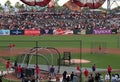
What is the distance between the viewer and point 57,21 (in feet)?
310

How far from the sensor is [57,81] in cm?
2880

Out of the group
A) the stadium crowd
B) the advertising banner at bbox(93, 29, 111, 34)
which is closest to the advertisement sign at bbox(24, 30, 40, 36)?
the stadium crowd

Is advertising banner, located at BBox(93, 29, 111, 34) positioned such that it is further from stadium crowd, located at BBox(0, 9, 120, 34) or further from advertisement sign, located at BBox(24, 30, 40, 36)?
advertisement sign, located at BBox(24, 30, 40, 36)

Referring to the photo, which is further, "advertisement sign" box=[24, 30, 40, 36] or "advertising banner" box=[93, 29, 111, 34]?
"advertising banner" box=[93, 29, 111, 34]

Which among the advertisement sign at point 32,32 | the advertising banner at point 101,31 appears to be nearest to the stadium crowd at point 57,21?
the advertising banner at point 101,31

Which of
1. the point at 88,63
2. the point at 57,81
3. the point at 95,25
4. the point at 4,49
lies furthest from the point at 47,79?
the point at 95,25

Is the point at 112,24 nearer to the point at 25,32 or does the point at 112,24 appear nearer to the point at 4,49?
the point at 25,32

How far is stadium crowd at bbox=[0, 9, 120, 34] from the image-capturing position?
89.3m

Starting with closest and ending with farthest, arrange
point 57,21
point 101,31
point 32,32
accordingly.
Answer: point 32,32
point 101,31
point 57,21

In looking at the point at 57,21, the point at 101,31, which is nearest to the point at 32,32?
the point at 57,21

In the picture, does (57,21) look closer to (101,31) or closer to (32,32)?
(32,32)

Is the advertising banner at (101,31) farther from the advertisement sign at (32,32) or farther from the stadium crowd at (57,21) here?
the advertisement sign at (32,32)

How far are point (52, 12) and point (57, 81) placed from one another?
73184 mm

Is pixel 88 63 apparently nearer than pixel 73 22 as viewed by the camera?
Yes
